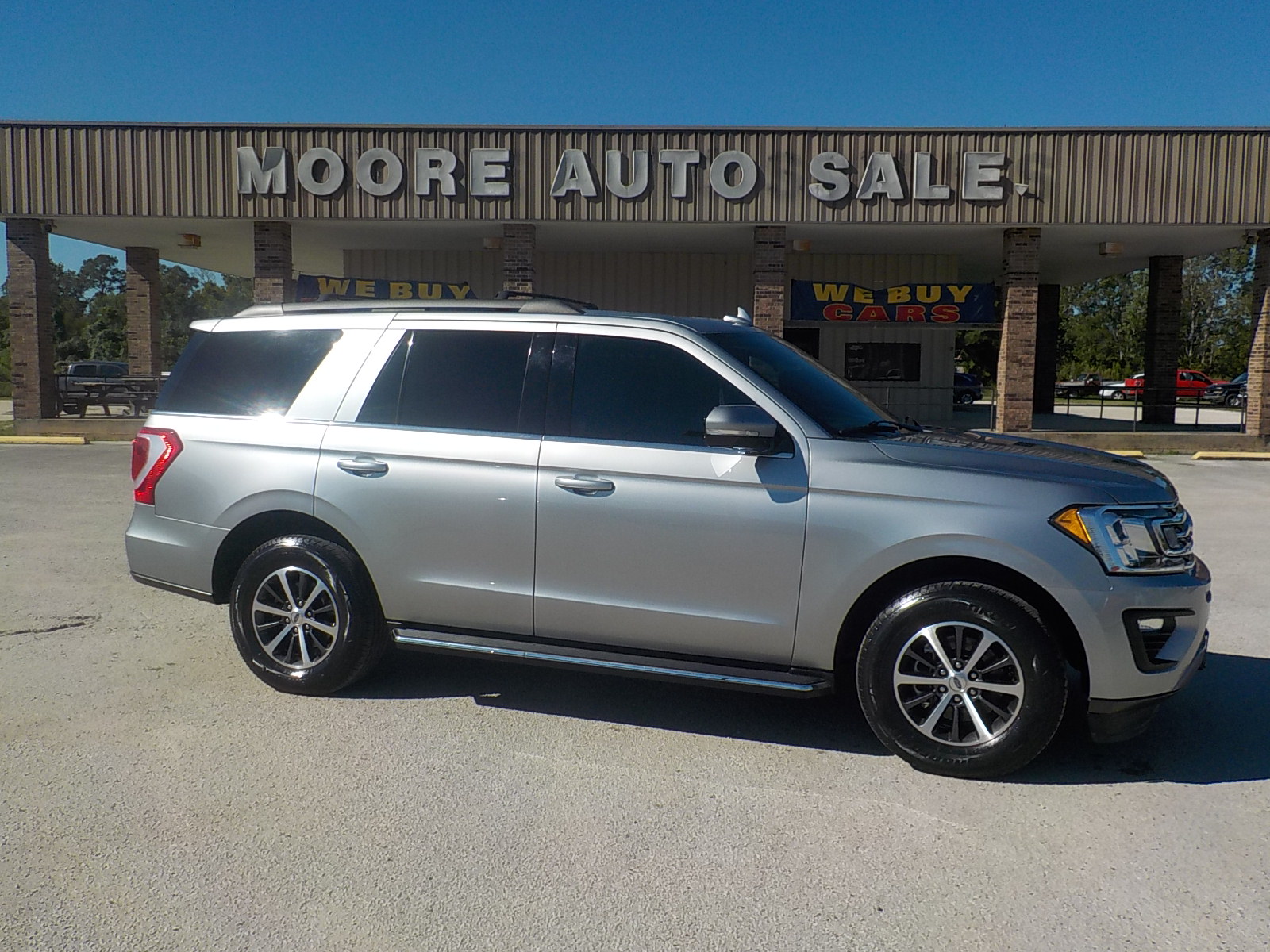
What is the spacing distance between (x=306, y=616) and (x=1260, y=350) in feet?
66.8

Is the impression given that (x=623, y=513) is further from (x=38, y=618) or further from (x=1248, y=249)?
(x=1248, y=249)

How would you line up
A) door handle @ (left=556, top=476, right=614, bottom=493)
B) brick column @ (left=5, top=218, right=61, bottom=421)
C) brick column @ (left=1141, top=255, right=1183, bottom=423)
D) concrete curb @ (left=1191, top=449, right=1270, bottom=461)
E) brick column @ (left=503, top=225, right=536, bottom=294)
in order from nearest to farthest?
door handle @ (left=556, top=476, right=614, bottom=493), concrete curb @ (left=1191, top=449, right=1270, bottom=461), brick column @ (left=503, top=225, right=536, bottom=294), brick column @ (left=5, top=218, right=61, bottom=421), brick column @ (left=1141, top=255, right=1183, bottom=423)

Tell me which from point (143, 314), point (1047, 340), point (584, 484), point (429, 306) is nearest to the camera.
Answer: point (584, 484)

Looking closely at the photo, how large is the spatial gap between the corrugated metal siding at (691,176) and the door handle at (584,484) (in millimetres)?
15356

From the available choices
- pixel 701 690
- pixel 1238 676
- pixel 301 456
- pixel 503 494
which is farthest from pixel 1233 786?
pixel 301 456

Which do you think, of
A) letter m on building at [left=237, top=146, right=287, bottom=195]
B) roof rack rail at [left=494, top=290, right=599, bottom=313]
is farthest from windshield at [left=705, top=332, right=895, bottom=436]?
letter m on building at [left=237, top=146, right=287, bottom=195]

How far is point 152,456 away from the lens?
547 centimetres

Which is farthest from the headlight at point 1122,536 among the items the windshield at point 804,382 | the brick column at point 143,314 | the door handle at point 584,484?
the brick column at point 143,314

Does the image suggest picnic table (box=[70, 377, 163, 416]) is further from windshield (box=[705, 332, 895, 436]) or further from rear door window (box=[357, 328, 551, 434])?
windshield (box=[705, 332, 895, 436])

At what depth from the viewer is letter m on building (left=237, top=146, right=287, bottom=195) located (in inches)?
757

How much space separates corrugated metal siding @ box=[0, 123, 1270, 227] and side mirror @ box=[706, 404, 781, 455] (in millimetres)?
15535

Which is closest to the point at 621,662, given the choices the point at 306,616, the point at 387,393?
the point at 306,616

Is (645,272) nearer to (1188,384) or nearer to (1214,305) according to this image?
(1188,384)

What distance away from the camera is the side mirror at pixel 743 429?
165 inches
